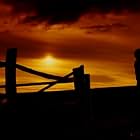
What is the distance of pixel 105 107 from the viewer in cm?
1326

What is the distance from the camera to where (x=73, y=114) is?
40.7 ft

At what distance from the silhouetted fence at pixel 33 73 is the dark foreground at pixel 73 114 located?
25cm

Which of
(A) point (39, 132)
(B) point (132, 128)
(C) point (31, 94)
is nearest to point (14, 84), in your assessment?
(C) point (31, 94)

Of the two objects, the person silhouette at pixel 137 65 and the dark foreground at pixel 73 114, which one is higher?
the person silhouette at pixel 137 65

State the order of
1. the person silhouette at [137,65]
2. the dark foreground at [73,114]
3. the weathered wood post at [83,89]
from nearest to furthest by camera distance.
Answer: the dark foreground at [73,114], the weathered wood post at [83,89], the person silhouette at [137,65]

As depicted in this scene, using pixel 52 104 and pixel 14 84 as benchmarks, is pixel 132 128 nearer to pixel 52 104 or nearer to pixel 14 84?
pixel 52 104

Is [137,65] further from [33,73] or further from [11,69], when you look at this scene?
[11,69]

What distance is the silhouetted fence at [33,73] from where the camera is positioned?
12.0 metres

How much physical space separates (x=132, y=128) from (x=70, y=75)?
7.68ft

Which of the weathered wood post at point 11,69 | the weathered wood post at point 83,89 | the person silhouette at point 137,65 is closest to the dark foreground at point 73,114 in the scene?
the weathered wood post at point 83,89

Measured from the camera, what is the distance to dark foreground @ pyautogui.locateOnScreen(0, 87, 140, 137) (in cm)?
1195

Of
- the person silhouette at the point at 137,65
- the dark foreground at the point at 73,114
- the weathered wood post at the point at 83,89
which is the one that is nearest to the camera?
the dark foreground at the point at 73,114

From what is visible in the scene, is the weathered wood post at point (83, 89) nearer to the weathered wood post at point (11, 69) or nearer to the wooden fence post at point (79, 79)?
the wooden fence post at point (79, 79)

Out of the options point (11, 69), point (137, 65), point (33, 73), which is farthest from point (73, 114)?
point (137, 65)
